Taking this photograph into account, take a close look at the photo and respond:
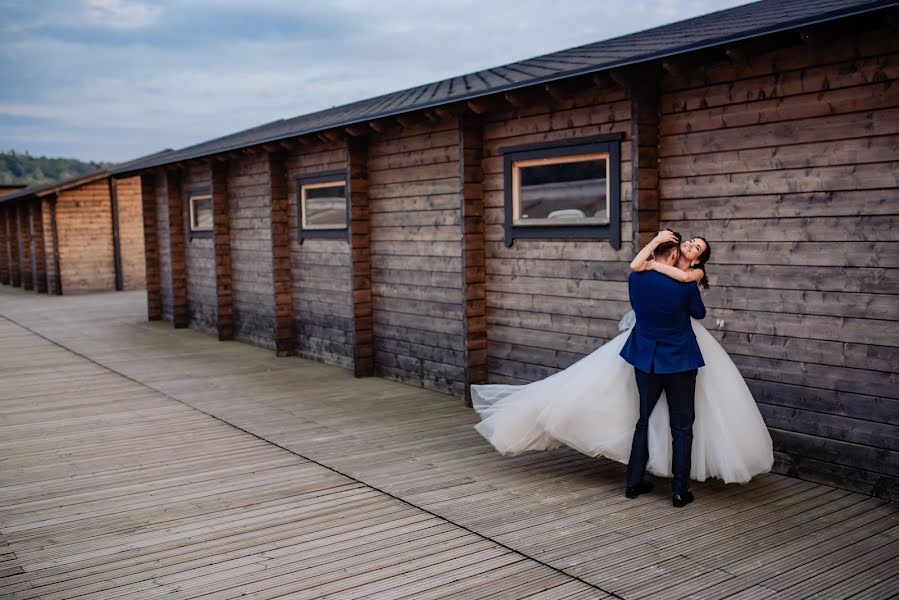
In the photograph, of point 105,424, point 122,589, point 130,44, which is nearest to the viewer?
point 122,589

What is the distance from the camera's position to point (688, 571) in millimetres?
4477

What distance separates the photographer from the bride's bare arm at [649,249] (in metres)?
5.44

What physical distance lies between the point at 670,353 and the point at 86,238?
24.4 m

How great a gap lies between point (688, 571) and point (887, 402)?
206 centimetres

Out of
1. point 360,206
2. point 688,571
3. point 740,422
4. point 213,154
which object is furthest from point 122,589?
point 213,154

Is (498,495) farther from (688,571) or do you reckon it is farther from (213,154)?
(213,154)

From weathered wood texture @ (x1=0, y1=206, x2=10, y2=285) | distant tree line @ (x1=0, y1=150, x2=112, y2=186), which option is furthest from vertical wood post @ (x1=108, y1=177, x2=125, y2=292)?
distant tree line @ (x1=0, y1=150, x2=112, y2=186)

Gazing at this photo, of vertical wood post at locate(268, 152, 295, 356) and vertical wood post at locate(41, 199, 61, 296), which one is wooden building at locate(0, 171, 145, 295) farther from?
vertical wood post at locate(268, 152, 295, 356)

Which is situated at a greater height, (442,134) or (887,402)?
(442,134)

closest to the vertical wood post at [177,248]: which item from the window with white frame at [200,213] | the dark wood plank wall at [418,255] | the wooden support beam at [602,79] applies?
the window with white frame at [200,213]

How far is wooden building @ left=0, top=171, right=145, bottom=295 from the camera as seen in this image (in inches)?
1009

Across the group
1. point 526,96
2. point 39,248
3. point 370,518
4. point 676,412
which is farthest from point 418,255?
point 39,248

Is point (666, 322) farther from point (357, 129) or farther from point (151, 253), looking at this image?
point (151, 253)

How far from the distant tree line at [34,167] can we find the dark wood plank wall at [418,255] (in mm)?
96423
